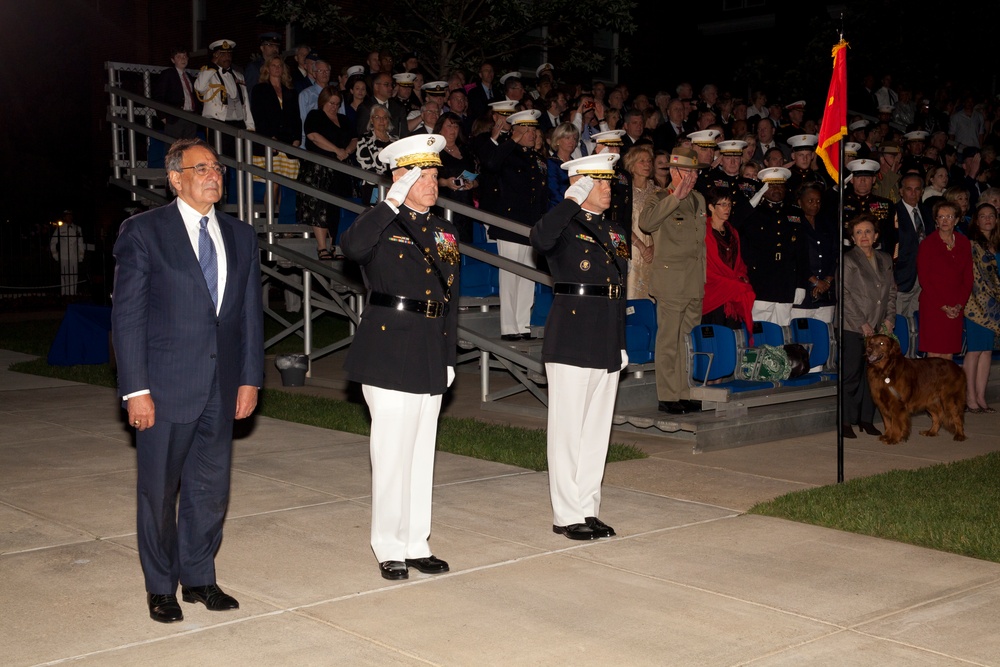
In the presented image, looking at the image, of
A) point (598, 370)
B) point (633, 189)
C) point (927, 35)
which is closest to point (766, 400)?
point (633, 189)

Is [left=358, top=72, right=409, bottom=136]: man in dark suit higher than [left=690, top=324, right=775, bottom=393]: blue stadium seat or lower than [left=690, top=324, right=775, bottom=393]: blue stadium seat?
higher

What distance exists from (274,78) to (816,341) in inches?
269

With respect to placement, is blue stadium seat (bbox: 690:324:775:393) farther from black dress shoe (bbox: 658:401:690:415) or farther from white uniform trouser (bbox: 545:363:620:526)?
white uniform trouser (bbox: 545:363:620:526)

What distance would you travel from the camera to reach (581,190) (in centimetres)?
676

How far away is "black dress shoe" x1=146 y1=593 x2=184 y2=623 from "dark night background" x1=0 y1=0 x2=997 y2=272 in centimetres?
1119

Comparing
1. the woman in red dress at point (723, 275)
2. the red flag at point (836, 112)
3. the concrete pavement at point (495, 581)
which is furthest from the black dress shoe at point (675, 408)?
the red flag at point (836, 112)

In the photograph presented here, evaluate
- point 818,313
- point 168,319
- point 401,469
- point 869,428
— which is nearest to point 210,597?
point 401,469

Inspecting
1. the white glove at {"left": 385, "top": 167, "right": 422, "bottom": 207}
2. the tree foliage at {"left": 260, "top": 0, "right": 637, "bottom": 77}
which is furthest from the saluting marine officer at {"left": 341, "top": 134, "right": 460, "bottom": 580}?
the tree foliage at {"left": 260, "top": 0, "right": 637, "bottom": 77}

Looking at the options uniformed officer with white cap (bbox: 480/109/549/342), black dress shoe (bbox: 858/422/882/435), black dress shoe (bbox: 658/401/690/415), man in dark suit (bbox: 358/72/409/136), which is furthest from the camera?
man in dark suit (bbox: 358/72/409/136)

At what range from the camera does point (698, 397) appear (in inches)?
396

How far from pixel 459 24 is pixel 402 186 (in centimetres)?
1110

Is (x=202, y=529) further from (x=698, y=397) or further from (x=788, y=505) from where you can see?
(x=698, y=397)

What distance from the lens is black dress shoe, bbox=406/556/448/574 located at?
19.9ft

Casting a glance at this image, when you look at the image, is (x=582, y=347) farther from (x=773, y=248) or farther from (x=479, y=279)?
(x=479, y=279)
